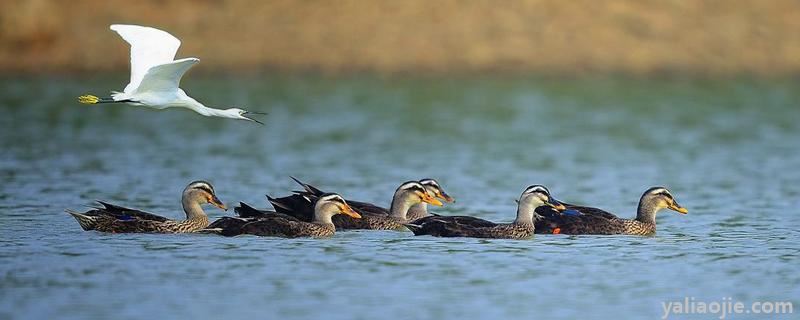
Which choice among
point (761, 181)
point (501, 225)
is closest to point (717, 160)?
point (761, 181)

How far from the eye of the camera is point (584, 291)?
47.7 ft

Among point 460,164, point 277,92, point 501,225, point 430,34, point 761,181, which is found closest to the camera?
point 501,225

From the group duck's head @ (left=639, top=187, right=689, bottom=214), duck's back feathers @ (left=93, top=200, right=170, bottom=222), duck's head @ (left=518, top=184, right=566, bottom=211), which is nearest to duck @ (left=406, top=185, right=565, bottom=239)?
duck's head @ (left=518, top=184, right=566, bottom=211)

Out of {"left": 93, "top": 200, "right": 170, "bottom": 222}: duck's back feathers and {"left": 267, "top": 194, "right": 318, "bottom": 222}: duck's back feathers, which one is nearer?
{"left": 93, "top": 200, "right": 170, "bottom": 222}: duck's back feathers

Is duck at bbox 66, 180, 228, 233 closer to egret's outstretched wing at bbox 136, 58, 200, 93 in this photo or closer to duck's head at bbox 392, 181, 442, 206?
egret's outstretched wing at bbox 136, 58, 200, 93

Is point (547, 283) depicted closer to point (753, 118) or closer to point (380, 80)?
point (753, 118)

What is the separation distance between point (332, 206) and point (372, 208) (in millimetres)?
1373

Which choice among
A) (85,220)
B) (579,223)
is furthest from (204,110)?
(579,223)

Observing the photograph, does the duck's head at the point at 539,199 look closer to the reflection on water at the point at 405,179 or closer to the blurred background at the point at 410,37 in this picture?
the reflection on water at the point at 405,179

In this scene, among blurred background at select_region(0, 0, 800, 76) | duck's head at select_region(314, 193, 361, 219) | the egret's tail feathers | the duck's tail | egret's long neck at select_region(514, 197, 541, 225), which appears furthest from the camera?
blurred background at select_region(0, 0, 800, 76)

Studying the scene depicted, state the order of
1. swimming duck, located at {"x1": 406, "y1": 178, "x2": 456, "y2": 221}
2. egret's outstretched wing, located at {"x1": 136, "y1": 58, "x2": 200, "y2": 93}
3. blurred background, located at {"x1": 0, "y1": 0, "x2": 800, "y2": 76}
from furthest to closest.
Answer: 1. blurred background, located at {"x1": 0, "y1": 0, "x2": 800, "y2": 76}
2. swimming duck, located at {"x1": 406, "y1": 178, "x2": 456, "y2": 221}
3. egret's outstretched wing, located at {"x1": 136, "y1": 58, "x2": 200, "y2": 93}

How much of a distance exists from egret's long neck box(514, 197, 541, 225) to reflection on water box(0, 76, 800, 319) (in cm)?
63

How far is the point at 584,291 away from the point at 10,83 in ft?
98.8

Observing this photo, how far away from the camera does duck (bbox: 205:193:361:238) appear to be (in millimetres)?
17297
